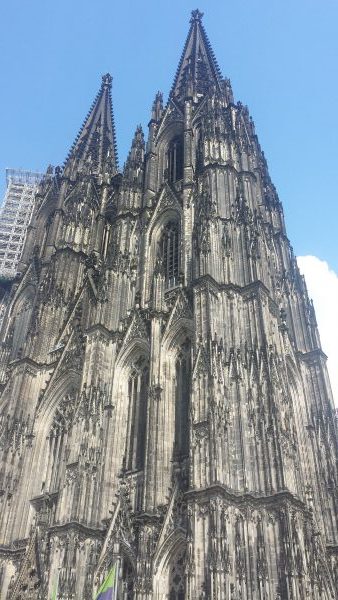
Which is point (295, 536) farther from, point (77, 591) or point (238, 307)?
point (238, 307)

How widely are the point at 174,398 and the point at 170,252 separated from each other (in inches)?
390

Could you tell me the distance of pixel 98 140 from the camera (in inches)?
2030

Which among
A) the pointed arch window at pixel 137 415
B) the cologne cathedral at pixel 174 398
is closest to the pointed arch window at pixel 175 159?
the cologne cathedral at pixel 174 398

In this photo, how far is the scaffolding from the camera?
52250 mm

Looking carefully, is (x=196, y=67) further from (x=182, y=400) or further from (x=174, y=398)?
(x=182, y=400)

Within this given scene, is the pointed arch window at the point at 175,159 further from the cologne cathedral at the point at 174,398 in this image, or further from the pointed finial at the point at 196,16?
the pointed finial at the point at 196,16

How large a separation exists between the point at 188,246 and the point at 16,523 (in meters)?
15.6

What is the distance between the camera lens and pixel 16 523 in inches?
1037

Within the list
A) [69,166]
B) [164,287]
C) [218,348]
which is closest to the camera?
[218,348]

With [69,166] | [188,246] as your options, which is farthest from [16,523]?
[69,166]

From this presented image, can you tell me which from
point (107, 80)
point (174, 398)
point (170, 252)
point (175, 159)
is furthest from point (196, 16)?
point (174, 398)

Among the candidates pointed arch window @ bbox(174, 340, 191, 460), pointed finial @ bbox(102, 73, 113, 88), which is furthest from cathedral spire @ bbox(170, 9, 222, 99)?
pointed arch window @ bbox(174, 340, 191, 460)

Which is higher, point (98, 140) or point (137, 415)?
point (98, 140)

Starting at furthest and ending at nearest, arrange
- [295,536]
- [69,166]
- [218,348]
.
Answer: [69,166] < [218,348] < [295,536]
